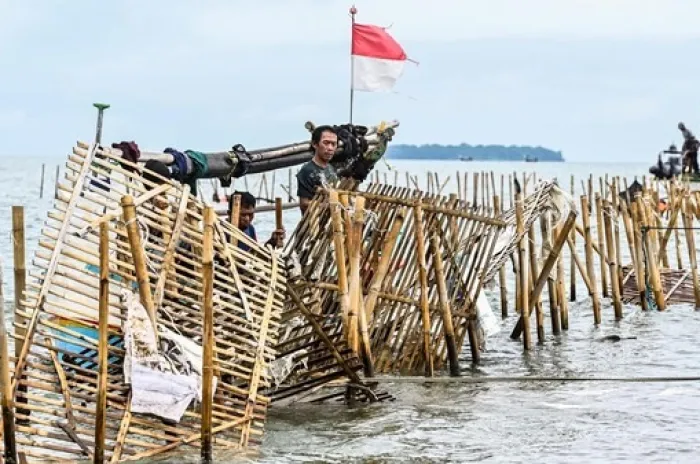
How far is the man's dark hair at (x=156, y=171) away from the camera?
32.2ft

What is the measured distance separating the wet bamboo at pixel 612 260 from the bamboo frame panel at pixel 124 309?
324 inches

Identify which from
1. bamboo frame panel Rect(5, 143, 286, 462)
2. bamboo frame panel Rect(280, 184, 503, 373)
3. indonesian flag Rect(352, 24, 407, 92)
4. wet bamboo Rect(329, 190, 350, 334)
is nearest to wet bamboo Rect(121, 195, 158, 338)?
bamboo frame panel Rect(5, 143, 286, 462)

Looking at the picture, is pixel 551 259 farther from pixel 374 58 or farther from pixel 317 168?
pixel 317 168

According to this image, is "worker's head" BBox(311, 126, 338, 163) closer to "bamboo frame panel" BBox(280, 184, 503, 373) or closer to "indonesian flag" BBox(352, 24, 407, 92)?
"bamboo frame panel" BBox(280, 184, 503, 373)

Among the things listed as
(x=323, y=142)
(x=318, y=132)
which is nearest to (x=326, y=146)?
(x=323, y=142)

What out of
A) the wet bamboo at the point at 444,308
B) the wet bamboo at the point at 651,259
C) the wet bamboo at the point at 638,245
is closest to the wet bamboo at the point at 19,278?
the wet bamboo at the point at 444,308

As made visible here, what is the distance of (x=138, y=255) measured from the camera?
328 inches

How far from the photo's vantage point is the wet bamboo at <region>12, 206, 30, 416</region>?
8.45m

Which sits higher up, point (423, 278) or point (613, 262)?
point (423, 278)

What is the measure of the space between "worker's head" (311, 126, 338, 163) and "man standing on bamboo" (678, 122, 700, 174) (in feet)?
100

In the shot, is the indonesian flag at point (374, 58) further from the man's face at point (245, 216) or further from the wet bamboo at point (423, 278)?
the man's face at point (245, 216)

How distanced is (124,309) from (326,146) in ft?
12.7

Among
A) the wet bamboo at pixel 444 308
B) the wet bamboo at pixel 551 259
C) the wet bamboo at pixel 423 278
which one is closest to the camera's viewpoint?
the wet bamboo at pixel 423 278

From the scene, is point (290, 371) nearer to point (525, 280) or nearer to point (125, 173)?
point (125, 173)
